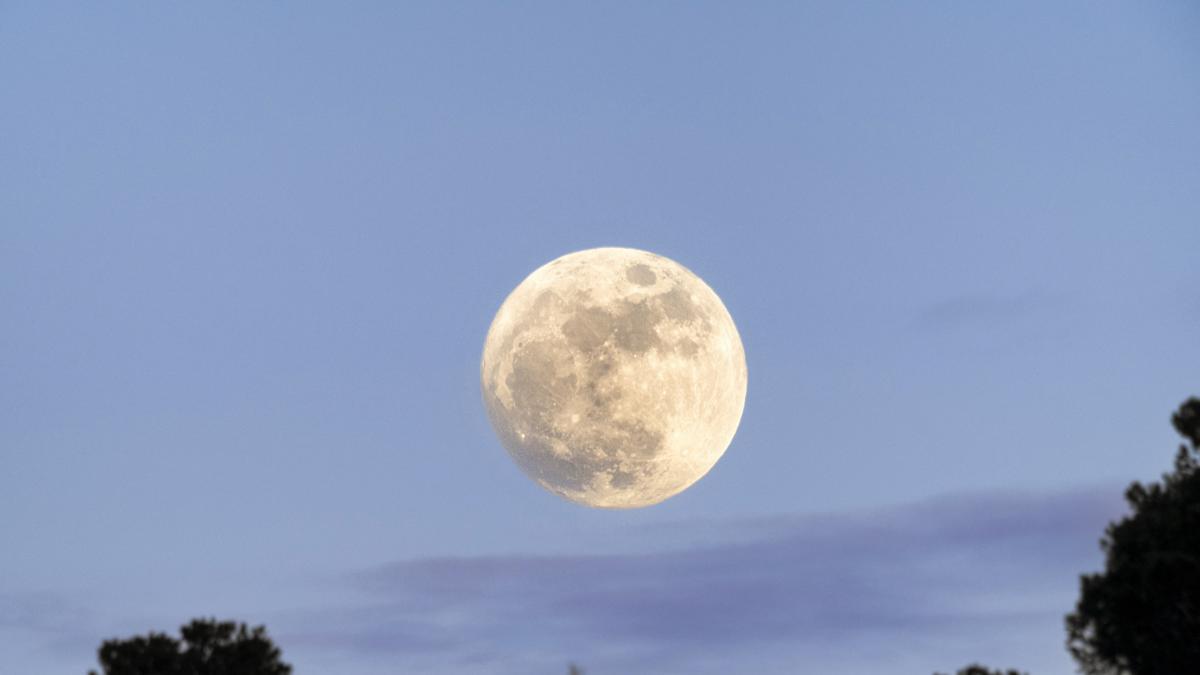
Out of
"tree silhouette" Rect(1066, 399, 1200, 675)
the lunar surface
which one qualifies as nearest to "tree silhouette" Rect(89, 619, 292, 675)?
the lunar surface

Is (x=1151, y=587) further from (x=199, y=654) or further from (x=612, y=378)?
(x=199, y=654)

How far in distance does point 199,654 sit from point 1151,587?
31341mm

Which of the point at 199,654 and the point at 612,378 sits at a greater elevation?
the point at 612,378

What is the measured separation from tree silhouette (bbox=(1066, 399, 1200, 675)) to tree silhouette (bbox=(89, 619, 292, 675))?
2716cm

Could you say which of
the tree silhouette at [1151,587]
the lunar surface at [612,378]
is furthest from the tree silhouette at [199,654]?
the tree silhouette at [1151,587]

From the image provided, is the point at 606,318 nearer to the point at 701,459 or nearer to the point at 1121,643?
the point at 701,459

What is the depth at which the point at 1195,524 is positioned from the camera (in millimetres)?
40250

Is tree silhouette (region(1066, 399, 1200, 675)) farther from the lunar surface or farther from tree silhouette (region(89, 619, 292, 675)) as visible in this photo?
tree silhouette (region(89, 619, 292, 675))

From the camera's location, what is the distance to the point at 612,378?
44.8m

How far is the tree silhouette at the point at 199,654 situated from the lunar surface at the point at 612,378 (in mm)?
11252

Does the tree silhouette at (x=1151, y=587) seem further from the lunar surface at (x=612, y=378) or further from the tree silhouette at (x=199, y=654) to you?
the tree silhouette at (x=199, y=654)

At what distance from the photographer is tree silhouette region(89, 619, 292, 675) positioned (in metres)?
46.6

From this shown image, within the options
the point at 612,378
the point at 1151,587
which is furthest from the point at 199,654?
the point at 1151,587

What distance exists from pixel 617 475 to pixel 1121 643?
16825mm
